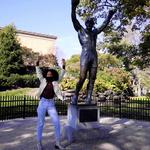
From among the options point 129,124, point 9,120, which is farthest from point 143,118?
point 9,120

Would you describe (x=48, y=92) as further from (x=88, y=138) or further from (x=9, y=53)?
(x=9, y=53)

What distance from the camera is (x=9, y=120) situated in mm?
13984

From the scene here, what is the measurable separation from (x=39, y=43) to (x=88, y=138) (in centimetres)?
3959

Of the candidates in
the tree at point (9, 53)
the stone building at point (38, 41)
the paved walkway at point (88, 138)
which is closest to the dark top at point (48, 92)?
the paved walkway at point (88, 138)

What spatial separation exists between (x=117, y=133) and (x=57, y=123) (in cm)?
322

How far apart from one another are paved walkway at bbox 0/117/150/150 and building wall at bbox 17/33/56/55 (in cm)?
3568

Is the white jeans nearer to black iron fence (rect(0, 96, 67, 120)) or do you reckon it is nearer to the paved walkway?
the paved walkway

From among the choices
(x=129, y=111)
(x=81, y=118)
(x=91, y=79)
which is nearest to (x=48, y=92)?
(x=81, y=118)

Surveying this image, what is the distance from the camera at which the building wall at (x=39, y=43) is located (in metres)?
47.8

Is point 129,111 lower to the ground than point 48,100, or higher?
lower

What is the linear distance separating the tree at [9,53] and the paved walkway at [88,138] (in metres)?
22.6

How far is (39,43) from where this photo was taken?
49.0m

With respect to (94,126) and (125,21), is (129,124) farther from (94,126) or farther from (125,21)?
(125,21)

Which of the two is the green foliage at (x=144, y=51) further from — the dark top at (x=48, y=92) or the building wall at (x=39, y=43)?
the building wall at (x=39, y=43)
